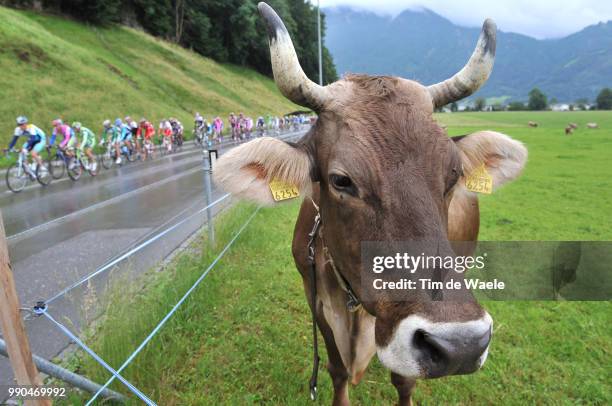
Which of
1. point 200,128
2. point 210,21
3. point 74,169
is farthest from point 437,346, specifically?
point 210,21

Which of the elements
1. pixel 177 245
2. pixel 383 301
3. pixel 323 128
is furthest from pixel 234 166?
pixel 177 245

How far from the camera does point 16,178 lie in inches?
449

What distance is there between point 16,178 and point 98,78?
18526mm

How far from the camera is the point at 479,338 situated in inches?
52.9

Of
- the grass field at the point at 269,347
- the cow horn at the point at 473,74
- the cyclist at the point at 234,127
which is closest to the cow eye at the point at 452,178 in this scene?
the cow horn at the point at 473,74

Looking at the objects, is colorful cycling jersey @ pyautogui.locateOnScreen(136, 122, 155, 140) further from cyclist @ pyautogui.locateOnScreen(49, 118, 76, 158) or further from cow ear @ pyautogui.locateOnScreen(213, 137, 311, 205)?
cow ear @ pyautogui.locateOnScreen(213, 137, 311, 205)

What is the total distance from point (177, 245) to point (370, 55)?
162 metres

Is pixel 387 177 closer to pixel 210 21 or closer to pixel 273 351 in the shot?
pixel 273 351

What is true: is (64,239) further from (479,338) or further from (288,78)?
(479,338)

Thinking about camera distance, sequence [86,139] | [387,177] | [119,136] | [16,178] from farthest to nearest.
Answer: [119,136] → [86,139] → [16,178] → [387,177]

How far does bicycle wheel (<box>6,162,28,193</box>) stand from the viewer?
11.0 meters

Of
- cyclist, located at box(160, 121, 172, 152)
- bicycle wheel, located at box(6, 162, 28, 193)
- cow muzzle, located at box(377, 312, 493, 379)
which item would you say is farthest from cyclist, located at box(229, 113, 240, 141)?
cow muzzle, located at box(377, 312, 493, 379)

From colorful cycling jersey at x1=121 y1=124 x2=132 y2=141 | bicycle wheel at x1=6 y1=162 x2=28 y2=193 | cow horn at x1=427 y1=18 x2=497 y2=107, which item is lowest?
bicycle wheel at x1=6 y1=162 x2=28 y2=193

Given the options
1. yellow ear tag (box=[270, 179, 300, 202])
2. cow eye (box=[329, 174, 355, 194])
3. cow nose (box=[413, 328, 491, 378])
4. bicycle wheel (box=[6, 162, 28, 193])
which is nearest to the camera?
cow nose (box=[413, 328, 491, 378])
